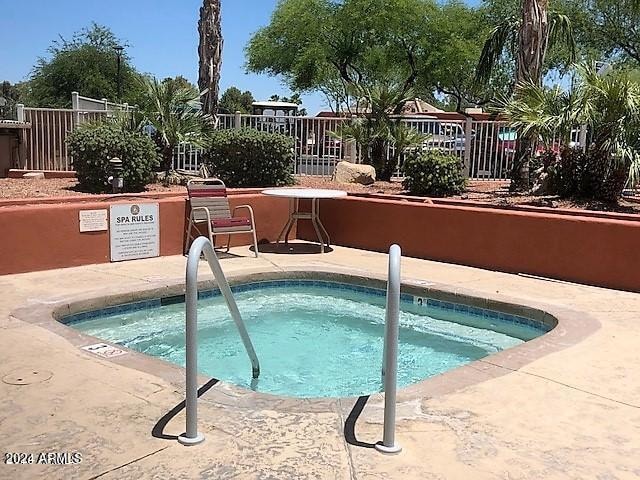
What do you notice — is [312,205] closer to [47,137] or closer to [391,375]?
[391,375]

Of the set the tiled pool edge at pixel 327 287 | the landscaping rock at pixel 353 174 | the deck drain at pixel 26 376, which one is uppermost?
the landscaping rock at pixel 353 174

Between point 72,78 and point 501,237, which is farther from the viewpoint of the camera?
point 72,78

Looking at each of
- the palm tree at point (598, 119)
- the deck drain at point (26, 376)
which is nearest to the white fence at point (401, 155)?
the palm tree at point (598, 119)

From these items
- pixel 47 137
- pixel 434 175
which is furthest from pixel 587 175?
pixel 47 137

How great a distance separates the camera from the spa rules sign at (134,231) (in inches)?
350

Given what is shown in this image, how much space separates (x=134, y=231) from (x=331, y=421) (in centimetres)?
589

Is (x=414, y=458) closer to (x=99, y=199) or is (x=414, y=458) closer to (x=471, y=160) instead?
(x=99, y=199)

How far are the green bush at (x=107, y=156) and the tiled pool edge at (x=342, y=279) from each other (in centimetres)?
413

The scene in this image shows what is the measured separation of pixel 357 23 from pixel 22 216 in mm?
21301

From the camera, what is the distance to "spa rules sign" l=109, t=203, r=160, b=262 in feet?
29.1

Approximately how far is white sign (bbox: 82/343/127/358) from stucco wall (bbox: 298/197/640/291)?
219 inches

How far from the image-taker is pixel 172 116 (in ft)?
42.4

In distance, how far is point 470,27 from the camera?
28.0m

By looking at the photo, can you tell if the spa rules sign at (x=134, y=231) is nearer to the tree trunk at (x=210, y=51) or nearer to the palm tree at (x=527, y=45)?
the palm tree at (x=527, y=45)
